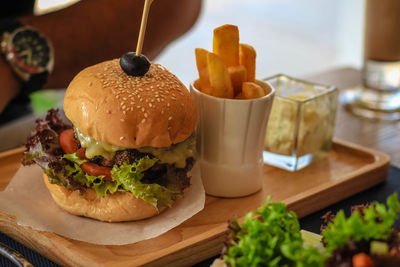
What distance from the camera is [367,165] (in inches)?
71.1

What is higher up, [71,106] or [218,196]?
[71,106]

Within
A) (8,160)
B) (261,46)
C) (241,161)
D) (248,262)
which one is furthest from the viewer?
(261,46)

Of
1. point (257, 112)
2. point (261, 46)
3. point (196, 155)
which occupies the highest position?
point (257, 112)

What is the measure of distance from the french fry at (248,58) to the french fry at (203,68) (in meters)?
0.12

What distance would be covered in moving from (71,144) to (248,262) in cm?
80

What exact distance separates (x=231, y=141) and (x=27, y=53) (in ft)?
3.82

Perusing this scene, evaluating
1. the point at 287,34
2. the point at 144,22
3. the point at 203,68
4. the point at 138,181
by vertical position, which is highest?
the point at 144,22

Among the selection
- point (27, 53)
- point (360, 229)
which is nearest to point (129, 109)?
point (360, 229)

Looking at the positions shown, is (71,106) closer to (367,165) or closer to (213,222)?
(213,222)

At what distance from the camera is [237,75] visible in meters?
1.51

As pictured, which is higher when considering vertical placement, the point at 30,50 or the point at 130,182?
the point at 30,50

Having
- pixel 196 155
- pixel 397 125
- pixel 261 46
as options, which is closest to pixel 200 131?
pixel 196 155

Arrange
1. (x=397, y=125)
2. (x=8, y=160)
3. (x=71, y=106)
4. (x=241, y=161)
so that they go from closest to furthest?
(x=71, y=106) < (x=241, y=161) < (x=8, y=160) < (x=397, y=125)

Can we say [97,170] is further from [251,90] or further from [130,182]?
[251,90]
